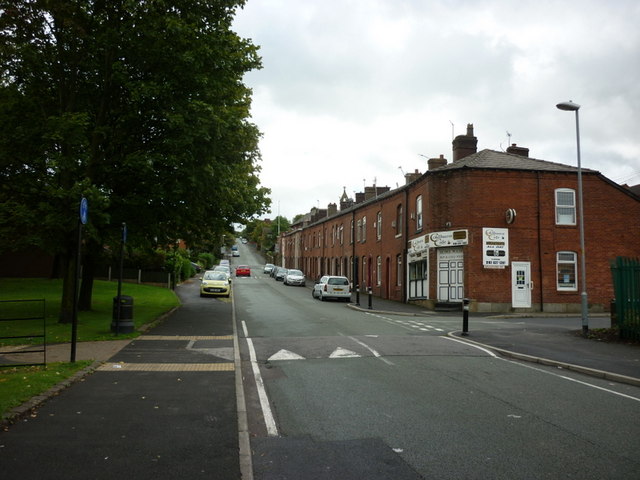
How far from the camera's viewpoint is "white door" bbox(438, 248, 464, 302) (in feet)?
88.7

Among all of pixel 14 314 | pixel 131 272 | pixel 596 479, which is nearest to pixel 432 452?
pixel 596 479

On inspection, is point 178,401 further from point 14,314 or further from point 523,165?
Answer: point 523,165

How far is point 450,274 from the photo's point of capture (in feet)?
90.1

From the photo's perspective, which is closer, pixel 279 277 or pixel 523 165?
pixel 523 165

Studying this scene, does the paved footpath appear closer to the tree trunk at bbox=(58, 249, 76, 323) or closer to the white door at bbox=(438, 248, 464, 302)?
the tree trunk at bbox=(58, 249, 76, 323)

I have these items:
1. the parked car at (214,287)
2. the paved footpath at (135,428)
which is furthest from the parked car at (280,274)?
the paved footpath at (135,428)

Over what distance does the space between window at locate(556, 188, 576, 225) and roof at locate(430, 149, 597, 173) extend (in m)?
1.20

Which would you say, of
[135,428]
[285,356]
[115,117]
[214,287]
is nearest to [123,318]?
[285,356]

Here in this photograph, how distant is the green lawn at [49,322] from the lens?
7.48 meters

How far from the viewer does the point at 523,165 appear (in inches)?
1094

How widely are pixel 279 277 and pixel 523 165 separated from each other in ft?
109

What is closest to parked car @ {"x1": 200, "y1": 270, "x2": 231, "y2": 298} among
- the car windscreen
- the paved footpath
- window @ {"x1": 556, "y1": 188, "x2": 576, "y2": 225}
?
the car windscreen

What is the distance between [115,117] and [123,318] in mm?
7063

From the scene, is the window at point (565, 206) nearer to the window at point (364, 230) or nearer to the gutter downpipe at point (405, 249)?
the gutter downpipe at point (405, 249)
